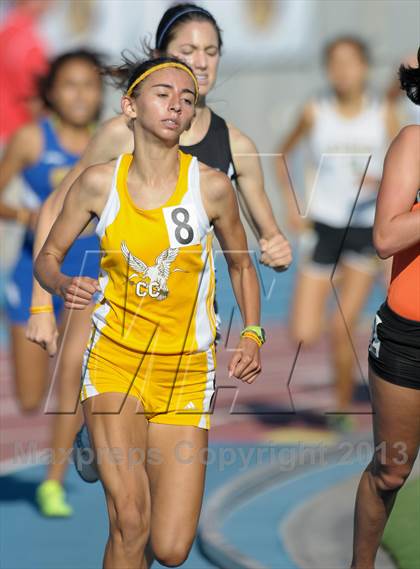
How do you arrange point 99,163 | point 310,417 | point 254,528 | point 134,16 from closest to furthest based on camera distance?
point 99,163 → point 254,528 → point 310,417 → point 134,16

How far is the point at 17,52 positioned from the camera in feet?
78.0

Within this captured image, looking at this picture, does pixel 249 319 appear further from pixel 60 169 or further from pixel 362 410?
pixel 362 410

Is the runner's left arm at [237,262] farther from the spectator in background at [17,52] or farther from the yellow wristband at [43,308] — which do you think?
the spectator in background at [17,52]

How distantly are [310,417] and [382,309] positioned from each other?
514 centimetres

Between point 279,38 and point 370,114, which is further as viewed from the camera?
point 279,38

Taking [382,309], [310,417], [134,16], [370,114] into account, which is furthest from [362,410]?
[134,16]

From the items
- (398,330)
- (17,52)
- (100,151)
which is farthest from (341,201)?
(17,52)

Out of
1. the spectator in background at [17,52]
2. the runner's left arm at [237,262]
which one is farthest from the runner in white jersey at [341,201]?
the spectator in background at [17,52]

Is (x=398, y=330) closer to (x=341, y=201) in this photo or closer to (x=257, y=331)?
(x=257, y=331)

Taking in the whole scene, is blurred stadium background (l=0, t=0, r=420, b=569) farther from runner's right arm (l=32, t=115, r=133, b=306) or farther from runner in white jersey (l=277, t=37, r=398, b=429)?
runner's right arm (l=32, t=115, r=133, b=306)

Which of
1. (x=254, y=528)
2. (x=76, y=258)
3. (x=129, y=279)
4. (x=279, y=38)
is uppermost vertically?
(x=129, y=279)

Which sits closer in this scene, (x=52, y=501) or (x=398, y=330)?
(x=398, y=330)

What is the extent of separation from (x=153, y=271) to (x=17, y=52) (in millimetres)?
18765

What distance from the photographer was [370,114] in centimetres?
1125
